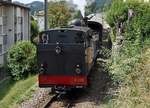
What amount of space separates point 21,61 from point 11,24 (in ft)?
60.7

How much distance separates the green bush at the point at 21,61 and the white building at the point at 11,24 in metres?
11.2

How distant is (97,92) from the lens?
1905 cm

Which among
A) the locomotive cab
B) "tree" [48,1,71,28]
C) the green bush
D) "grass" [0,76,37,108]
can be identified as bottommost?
"grass" [0,76,37,108]

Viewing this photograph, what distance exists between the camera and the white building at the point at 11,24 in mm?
41875

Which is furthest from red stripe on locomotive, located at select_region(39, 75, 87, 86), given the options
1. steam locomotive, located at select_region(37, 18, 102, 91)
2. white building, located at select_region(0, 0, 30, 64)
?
white building, located at select_region(0, 0, 30, 64)

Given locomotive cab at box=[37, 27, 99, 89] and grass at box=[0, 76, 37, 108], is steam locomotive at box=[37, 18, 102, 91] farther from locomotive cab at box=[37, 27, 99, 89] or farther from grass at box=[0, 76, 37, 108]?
grass at box=[0, 76, 37, 108]

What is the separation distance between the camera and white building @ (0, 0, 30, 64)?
41875 mm

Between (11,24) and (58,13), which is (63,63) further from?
(58,13)

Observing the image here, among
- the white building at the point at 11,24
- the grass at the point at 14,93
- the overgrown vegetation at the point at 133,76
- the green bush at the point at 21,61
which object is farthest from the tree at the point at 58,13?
the overgrown vegetation at the point at 133,76

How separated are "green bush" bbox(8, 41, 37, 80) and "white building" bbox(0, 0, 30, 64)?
1116cm

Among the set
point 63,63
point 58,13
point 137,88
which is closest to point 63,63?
point 63,63

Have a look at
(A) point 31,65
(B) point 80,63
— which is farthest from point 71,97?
(A) point 31,65

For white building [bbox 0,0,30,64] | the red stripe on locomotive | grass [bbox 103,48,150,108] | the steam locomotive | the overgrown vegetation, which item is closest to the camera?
grass [bbox 103,48,150,108]

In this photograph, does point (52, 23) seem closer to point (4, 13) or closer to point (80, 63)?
point (4, 13)
